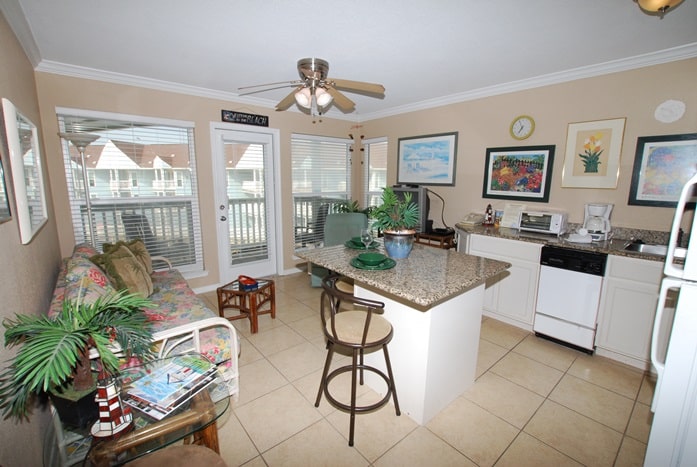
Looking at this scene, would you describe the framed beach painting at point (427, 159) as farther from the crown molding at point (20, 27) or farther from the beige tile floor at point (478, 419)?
the crown molding at point (20, 27)

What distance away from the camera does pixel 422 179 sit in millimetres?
4188

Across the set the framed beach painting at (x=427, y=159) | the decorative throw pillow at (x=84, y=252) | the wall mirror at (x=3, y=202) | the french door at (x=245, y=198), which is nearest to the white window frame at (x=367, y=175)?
the framed beach painting at (x=427, y=159)

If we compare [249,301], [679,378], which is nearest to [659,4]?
[679,378]

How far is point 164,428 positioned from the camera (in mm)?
1086

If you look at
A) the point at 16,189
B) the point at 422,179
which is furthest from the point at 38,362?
the point at 422,179

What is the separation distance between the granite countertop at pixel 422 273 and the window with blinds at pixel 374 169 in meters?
2.68

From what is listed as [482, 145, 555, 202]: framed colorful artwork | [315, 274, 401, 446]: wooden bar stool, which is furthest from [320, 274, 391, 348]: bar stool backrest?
[482, 145, 555, 202]: framed colorful artwork

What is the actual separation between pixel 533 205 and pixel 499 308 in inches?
45.3

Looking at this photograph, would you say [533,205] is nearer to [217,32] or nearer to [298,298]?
Result: [298,298]

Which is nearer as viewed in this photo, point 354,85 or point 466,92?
point 354,85

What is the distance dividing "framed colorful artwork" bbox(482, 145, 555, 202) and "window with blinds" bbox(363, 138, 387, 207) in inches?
66.1

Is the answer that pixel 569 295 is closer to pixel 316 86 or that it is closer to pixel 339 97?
pixel 339 97

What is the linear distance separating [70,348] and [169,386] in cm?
44

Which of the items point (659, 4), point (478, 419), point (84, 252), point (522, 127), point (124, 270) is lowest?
point (478, 419)
